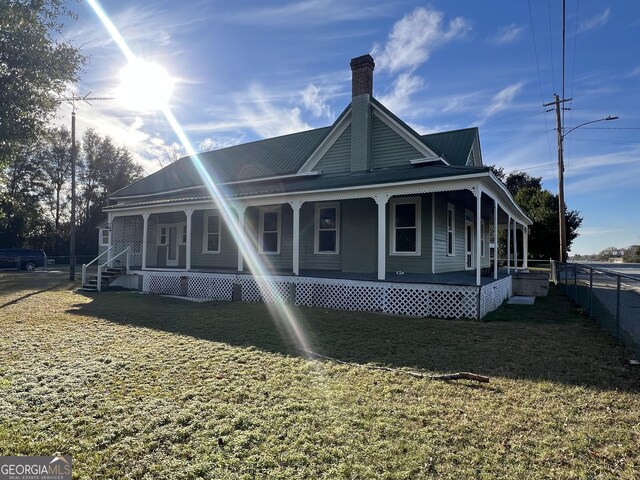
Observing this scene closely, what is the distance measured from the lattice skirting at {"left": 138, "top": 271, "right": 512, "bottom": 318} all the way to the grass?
1.77 meters

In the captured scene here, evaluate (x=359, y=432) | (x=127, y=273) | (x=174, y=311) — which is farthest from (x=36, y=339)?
(x=127, y=273)

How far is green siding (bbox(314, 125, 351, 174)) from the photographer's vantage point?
14531mm

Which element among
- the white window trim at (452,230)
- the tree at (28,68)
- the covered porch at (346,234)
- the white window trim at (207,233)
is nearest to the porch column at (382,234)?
the covered porch at (346,234)

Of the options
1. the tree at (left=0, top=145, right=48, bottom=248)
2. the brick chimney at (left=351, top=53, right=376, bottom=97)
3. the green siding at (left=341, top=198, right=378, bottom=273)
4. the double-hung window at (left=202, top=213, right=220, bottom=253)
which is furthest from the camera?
the tree at (left=0, top=145, right=48, bottom=248)

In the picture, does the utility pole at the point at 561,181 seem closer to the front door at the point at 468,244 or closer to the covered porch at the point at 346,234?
the covered porch at the point at 346,234

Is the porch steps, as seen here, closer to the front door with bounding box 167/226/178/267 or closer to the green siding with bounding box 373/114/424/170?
the front door with bounding box 167/226/178/267

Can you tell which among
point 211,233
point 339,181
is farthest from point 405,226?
point 211,233

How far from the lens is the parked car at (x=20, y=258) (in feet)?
95.5

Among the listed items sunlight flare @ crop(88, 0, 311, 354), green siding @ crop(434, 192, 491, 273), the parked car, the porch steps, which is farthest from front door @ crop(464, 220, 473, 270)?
the parked car

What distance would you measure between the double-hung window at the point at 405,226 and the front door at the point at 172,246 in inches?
430

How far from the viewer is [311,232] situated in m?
14.4

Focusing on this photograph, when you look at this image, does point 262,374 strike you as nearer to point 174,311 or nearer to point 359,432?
point 359,432

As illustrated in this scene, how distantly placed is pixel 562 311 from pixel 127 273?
16.2 metres

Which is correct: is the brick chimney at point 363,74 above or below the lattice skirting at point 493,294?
above
